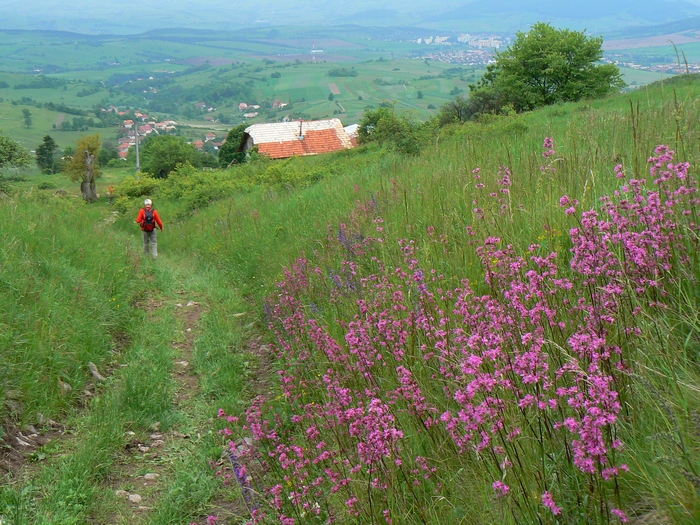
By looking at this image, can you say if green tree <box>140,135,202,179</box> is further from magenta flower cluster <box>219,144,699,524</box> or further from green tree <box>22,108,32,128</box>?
green tree <box>22,108,32,128</box>

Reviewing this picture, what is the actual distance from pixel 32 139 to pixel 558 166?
15123 cm

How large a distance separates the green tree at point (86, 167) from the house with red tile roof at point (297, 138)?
1789 cm

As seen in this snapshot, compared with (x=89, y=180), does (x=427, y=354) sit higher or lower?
higher

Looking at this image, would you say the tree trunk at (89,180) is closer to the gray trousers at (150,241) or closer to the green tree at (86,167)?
the green tree at (86,167)

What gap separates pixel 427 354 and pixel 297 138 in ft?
212

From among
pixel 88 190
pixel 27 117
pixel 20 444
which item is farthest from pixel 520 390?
pixel 27 117

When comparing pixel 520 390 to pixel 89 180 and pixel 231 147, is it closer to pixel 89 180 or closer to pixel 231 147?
pixel 89 180

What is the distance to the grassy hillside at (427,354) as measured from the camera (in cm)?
193

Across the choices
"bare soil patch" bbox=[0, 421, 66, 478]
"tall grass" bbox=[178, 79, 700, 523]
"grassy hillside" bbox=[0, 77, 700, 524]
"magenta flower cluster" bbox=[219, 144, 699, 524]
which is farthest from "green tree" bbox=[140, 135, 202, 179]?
"magenta flower cluster" bbox=[219, 144, 699, 524]

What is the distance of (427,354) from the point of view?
8.50ft

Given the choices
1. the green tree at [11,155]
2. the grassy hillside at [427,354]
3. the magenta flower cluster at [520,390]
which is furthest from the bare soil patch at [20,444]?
the green tree at [11,155]

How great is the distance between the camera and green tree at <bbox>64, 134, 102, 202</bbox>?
205ft

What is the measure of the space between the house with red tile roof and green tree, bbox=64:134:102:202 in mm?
17893

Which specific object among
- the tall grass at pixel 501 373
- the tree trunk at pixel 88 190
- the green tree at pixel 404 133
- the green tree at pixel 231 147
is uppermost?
the green tree at pixel 404 133
